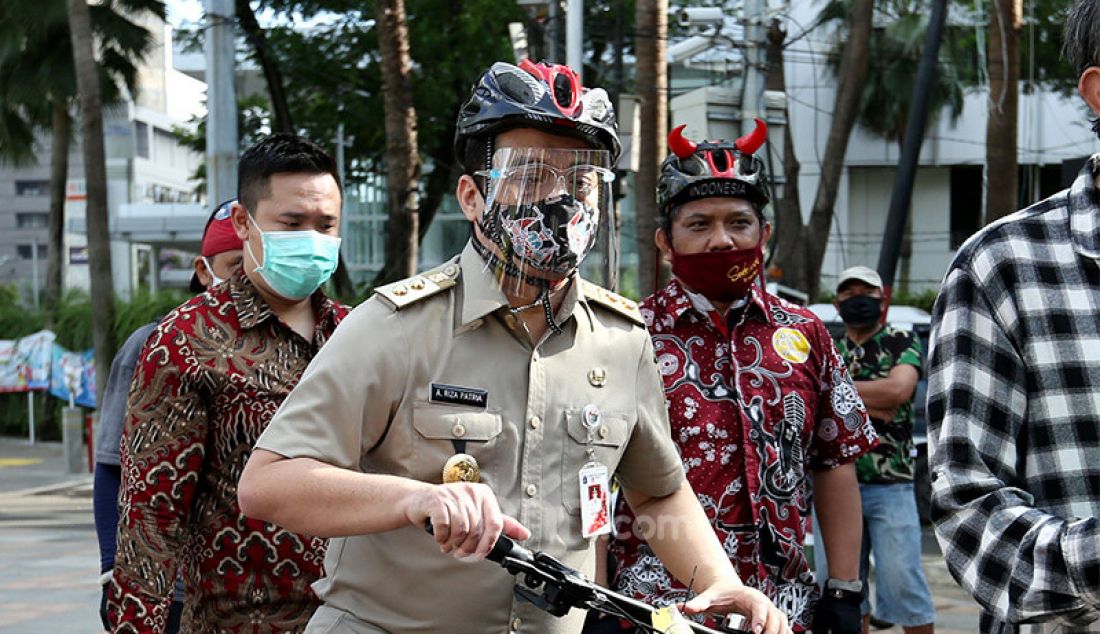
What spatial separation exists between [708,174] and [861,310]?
343cm

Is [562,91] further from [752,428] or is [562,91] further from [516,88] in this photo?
[752,428]

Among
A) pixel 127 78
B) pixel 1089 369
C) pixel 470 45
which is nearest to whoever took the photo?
pixel 1089 369

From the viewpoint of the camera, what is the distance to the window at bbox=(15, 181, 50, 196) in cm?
9544

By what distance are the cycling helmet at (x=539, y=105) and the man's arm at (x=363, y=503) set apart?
2.44 feet

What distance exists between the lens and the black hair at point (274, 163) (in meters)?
3.91

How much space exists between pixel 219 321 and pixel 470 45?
2000cm

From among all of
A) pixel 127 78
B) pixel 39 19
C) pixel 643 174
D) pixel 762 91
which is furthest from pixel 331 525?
pixel 127 78

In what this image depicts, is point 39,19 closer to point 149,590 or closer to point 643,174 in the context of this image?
point 643,174

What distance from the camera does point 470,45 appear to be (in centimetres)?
2323

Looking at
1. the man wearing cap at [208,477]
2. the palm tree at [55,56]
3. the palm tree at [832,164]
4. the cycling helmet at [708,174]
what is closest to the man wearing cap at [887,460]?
the cycling helmet at [708,174]

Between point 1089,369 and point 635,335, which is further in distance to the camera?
point 635,335

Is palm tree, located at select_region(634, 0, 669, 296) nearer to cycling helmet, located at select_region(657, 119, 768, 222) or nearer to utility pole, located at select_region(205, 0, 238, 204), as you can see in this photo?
Answer: utility pole, located at select_region(205, 0, 238, 204)

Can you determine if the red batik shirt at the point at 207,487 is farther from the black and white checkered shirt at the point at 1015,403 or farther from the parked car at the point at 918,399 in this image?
the parked car at the point at 918,399

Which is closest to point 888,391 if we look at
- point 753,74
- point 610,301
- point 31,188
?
point 610,301
